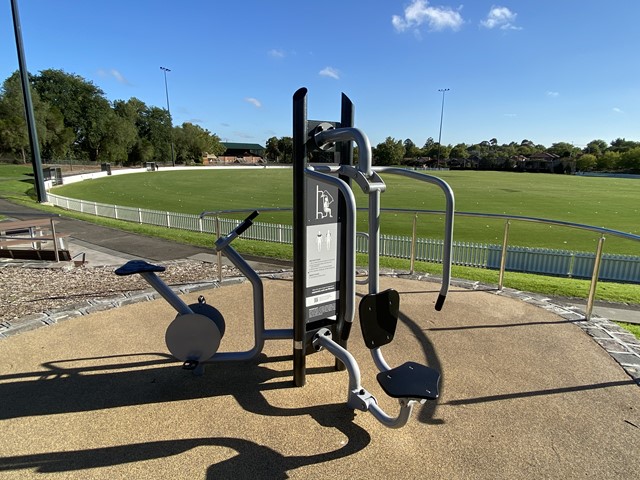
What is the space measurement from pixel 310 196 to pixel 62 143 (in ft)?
216

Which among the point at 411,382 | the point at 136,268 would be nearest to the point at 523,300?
the point at 411,382

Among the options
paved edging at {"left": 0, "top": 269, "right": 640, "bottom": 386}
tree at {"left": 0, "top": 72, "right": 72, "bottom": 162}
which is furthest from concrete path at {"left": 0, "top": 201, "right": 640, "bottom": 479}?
tree at {"left": 0, "top": 72, "right": 72, "bottom": 162}

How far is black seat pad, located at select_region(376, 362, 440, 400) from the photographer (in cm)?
224

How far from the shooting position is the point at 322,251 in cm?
338

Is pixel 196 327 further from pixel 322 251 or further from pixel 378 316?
pixel 378 316

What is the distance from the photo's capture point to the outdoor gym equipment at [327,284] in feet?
7.95

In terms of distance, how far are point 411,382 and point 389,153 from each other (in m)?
106

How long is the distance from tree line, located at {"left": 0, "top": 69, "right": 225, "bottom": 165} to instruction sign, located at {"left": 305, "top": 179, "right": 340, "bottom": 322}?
57.1 meters

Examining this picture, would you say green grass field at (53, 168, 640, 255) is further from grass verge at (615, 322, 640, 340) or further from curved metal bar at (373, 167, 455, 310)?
curved metal bar at (373, 167, 455, 310)

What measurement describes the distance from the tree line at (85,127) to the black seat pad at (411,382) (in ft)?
192

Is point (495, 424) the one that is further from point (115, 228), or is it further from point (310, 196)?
point (115, 228)

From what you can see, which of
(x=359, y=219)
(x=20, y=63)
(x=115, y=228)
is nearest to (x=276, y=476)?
(x=115, y=228)

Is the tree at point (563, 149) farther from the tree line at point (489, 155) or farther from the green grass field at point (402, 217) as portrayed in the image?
the green grass field at point (402, 217)

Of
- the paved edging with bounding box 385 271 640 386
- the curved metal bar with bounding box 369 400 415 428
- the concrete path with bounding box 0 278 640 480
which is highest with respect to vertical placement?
the curved metal bar with bounding box 369 400 415 428
